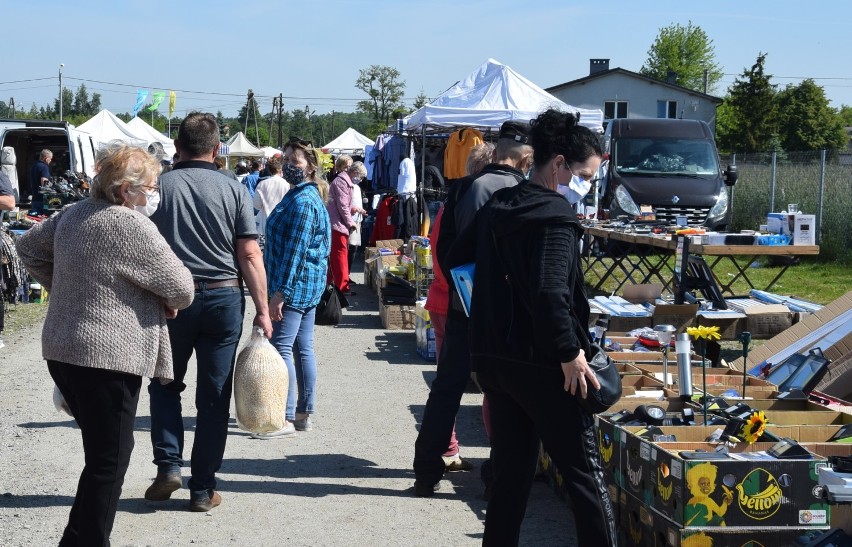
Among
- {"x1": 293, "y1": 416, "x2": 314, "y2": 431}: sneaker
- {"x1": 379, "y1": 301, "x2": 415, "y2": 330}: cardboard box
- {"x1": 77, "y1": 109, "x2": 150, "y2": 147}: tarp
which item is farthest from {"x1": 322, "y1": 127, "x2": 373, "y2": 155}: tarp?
{"x1": 293, "y1": 416, "x2": 314, "y2": 431}: sneaker

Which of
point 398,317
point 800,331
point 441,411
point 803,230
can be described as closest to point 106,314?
point 441,411

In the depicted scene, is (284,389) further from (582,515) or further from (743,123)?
(743,123)

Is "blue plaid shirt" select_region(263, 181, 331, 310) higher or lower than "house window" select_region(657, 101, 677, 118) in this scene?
lower

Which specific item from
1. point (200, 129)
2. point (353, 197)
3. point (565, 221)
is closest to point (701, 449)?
point (565, 221)

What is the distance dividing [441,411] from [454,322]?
558mm

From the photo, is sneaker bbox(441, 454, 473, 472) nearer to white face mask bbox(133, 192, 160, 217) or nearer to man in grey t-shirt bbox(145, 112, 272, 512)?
man in grey t-shirt bbox(145, 112, 272, 512)

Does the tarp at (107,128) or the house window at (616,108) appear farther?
the house window at (616,108)

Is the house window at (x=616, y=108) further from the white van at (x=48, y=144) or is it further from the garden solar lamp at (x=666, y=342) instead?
the garden solar lamp at (x=666, y=342)

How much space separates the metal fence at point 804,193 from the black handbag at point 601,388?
15.7 m

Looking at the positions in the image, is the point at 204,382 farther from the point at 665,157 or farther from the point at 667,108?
the point at 667,108

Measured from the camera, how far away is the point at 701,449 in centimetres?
462

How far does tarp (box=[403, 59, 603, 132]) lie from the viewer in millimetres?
15836

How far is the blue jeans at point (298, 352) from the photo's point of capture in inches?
268

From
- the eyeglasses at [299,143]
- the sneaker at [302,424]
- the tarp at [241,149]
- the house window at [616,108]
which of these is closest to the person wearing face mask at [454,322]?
the sneaker at [302,424]
